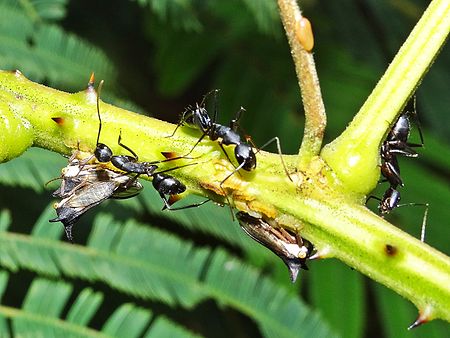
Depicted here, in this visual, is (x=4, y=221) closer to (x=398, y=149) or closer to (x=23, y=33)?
(x=23, y=33)

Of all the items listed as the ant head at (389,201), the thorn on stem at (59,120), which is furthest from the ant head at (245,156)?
the ant head at (389,201)

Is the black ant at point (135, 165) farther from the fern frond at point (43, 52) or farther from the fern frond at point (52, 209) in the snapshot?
the fern frond at point (43, 52)

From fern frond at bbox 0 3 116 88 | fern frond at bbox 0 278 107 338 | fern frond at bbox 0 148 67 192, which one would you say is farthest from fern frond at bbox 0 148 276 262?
fern frond at bbox 0 3 116 88

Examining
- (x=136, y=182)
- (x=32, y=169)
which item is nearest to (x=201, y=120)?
(x=136, y=182)

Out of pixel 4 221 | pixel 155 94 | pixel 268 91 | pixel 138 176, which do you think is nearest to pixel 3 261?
pixel 4 221

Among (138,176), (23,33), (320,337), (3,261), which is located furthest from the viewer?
(23,33)

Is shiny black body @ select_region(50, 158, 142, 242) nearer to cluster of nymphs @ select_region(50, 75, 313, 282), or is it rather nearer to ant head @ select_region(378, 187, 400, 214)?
cluster of nymphs @ select_region(50, 75, 313, 282)
